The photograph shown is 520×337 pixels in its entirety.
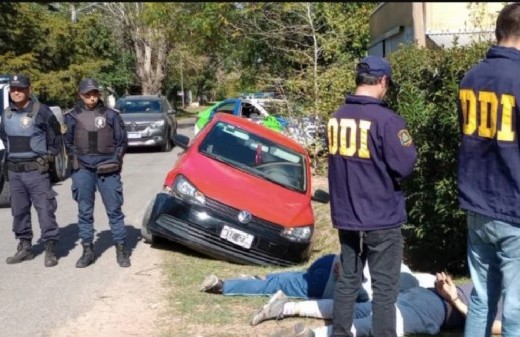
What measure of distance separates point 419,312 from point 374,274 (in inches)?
32.1

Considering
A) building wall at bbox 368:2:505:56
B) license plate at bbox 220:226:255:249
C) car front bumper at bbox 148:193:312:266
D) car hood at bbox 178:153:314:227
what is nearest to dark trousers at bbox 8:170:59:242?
car front bumper at bbox 148:193:312:266

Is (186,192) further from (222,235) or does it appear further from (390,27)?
(390,27)

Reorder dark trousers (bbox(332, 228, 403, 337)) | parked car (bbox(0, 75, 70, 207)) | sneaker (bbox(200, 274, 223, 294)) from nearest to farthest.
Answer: dark trousers (bbox(332, 228, 403, 337)) < sneaker (bbox(200, 274, 223, 294)) < parked car (bbox(0, 75, 70, 207))

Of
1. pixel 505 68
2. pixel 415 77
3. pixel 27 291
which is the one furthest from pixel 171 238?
pixel 505 68

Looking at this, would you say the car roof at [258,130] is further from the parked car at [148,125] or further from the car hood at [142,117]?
Result: the car hood at [142,117]

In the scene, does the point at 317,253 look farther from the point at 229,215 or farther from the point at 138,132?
the point at 138,132

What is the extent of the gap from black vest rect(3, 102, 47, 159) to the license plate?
2102mm

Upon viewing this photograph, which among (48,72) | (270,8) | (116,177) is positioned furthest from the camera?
(48,72)

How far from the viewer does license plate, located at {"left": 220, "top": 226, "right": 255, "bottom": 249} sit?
7.64 metres

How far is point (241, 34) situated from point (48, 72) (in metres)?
13.0

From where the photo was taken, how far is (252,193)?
8062 mm

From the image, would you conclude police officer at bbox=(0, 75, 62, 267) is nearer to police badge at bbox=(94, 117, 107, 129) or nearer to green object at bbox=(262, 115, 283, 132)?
police badge at bbox=(94, 117, 107, 129)

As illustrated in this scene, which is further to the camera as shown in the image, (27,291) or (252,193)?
(252,193)

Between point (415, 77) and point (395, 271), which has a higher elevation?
point (415, 77)
